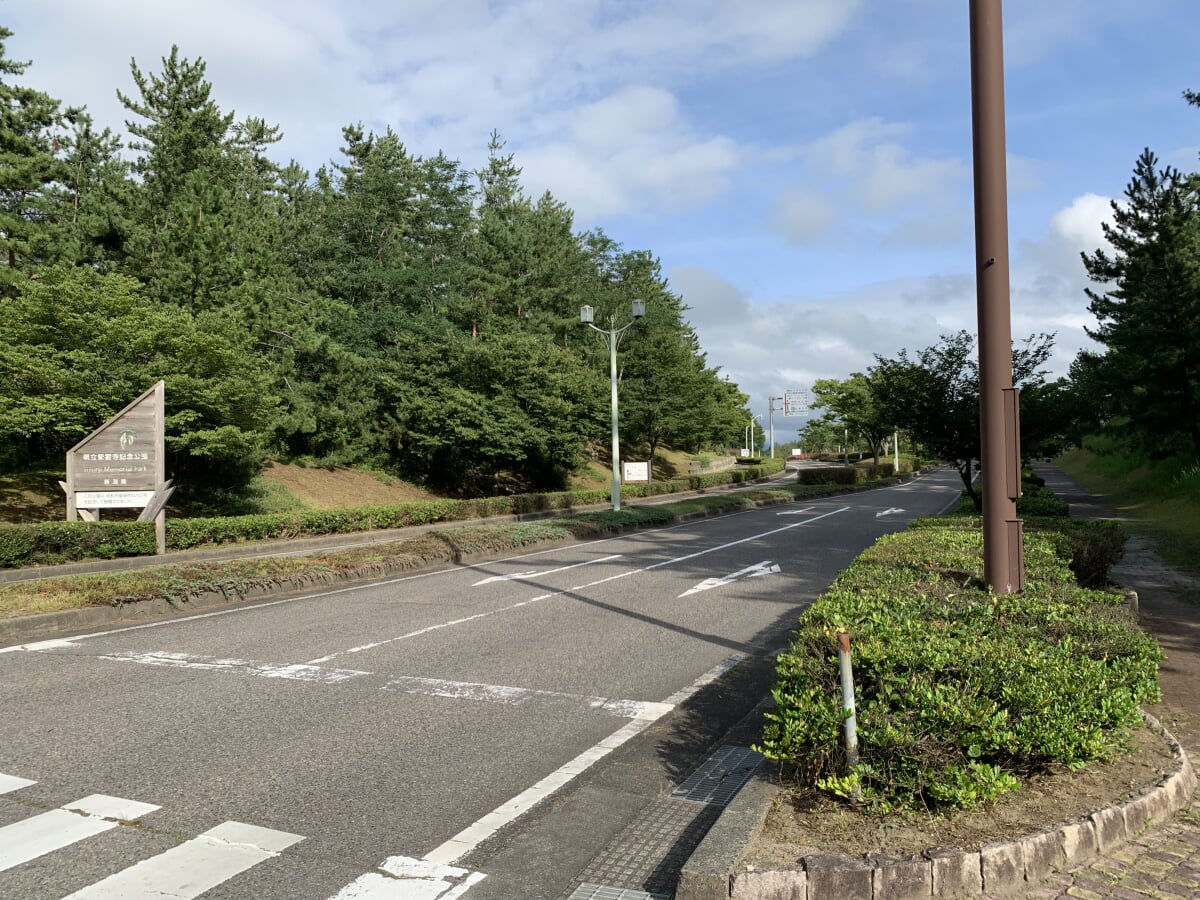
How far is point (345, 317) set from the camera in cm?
3700

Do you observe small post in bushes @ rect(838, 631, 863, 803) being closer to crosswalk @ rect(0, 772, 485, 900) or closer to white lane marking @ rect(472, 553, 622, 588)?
crosswalk @ rect(0, 772, 485, 900)

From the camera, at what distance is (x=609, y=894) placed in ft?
10.7

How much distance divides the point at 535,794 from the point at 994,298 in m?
4.23

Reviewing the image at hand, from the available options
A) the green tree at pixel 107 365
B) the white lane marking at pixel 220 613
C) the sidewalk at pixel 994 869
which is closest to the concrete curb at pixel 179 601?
the white lane marking at pixel 220 613

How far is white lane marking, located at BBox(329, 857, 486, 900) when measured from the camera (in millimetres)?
3209

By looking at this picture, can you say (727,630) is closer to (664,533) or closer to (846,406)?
(664,533)

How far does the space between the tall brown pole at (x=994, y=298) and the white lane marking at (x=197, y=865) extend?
15.1 feet

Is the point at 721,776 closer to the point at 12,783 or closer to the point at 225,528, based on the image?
the point at 12,783


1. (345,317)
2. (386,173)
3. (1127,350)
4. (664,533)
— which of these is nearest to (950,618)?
(664,533)

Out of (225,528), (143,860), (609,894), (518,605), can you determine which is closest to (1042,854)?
(609,894)

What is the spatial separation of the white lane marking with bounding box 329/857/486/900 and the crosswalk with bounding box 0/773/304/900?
0.54 m

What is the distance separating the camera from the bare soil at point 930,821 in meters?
3.07

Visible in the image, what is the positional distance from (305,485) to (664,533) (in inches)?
640

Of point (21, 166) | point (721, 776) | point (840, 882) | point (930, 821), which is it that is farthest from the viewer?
point (21, 166)
